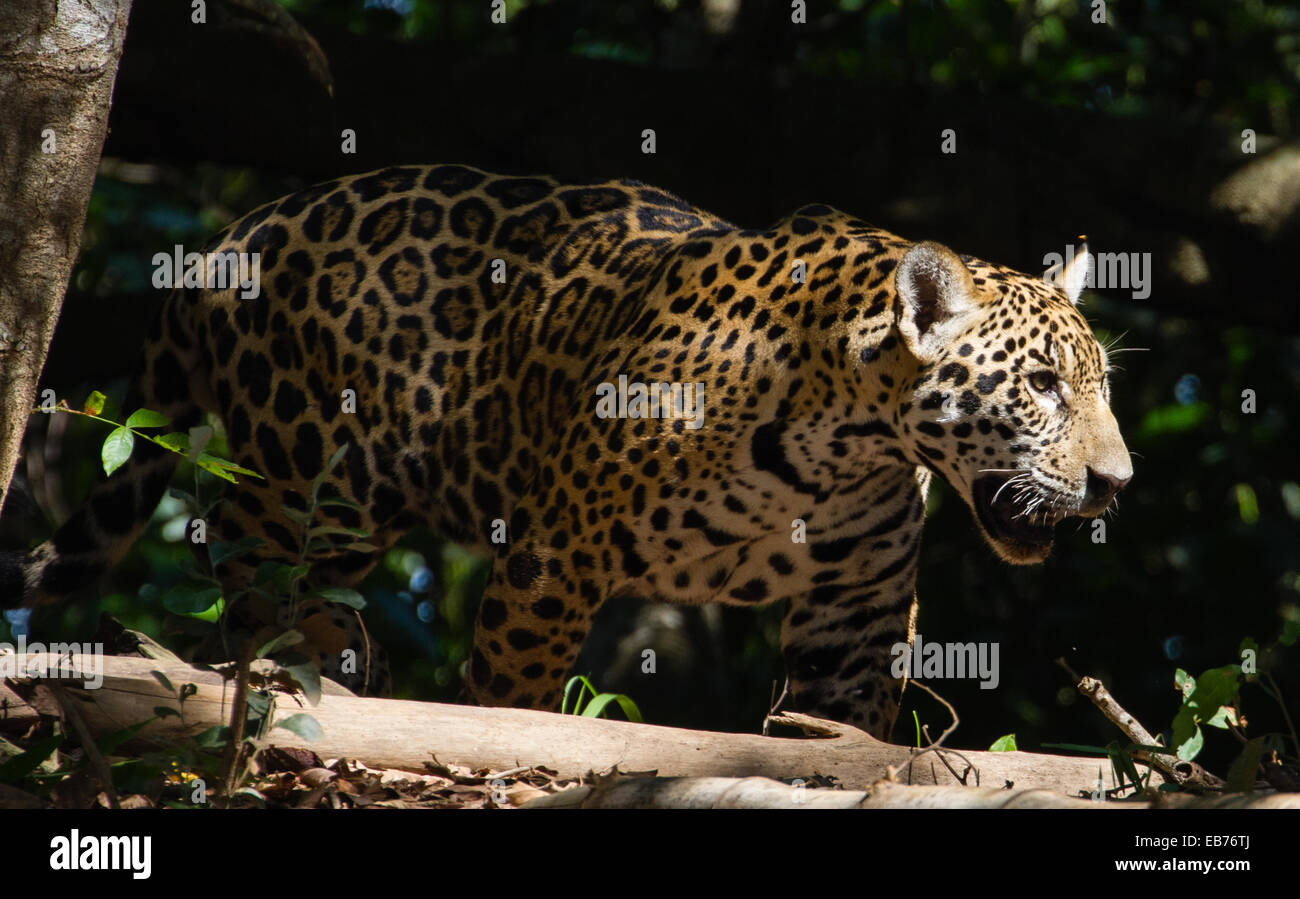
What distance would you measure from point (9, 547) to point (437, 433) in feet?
11.1

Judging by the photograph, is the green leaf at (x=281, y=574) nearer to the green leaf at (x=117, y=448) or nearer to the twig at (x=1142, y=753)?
the green leaf at (x=117, y=448)

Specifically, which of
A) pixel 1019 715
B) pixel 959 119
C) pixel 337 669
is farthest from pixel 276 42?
pixel 1019 715

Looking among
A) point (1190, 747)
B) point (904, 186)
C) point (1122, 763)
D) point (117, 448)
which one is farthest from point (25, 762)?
point (904, 186)

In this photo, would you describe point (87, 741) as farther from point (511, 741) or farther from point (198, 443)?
point (511, 741)

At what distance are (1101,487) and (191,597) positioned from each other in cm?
308

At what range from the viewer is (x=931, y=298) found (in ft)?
18.3

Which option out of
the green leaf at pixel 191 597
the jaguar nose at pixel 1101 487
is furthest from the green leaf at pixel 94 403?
the jaguar nose at pixel 1101 487

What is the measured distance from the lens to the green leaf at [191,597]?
4.20 meters

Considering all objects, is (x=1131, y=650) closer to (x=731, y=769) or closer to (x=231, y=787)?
(x=731, y=769)

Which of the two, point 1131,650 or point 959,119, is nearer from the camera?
point 959,119

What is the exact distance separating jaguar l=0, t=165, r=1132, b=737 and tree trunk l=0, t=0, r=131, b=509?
7.27 feet

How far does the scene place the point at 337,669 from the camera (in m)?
6.84

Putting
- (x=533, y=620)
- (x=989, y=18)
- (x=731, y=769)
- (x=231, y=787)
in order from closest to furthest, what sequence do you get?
(x=231, y=787)
(x=731, y=769)
(x=533, y=620)
(x=989, y=18)

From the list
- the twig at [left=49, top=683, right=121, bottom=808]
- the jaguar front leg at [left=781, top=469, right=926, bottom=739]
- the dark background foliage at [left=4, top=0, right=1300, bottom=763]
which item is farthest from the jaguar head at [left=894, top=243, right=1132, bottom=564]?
the dark background foliage at [left=4, top=0, right=1300, bottom=763]
